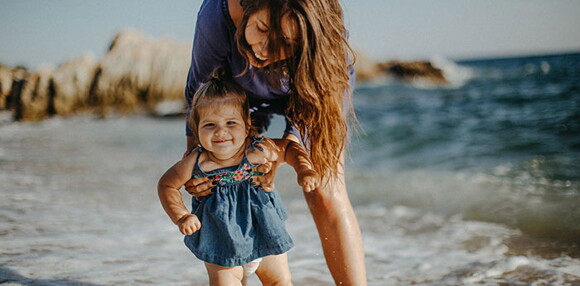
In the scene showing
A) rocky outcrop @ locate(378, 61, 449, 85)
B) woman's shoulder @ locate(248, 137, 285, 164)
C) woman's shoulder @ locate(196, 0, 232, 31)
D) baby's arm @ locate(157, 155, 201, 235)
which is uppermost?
woman's shoulder @ locate(196, 0, 232, 31)

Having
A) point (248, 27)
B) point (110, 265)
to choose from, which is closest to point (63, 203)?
point (110, 265)

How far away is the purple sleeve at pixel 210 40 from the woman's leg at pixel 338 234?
0.61 metres

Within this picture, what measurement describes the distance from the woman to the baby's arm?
44 mm

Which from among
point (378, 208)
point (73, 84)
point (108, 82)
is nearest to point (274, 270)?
point (378, 208)

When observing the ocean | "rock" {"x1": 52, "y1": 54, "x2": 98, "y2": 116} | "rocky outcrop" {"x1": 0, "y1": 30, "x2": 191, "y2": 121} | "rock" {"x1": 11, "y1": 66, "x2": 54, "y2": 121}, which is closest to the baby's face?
the ocean

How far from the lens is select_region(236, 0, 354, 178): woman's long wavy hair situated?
153 centimetres

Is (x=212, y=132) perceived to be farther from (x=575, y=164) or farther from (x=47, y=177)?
(x=575, y=164)

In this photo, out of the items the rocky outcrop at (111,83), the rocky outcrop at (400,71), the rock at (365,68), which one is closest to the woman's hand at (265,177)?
the rocky outcrop at (111,83)

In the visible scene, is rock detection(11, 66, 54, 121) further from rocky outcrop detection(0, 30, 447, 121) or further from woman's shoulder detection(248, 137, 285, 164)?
woman's shoulder detection(248, 137, 285, 164)

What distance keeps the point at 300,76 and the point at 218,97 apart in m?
0.30

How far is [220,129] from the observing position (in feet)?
5.62

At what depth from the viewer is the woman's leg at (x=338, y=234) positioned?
2004mm

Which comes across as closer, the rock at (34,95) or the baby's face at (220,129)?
the baby's face at (220,129)

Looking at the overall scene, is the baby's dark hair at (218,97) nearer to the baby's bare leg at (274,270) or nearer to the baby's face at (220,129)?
the baby's face at (220,129)
